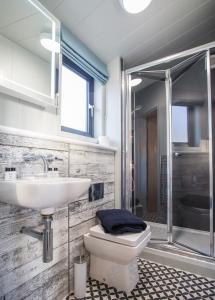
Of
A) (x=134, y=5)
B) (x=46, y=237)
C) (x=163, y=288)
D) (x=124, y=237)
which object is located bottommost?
(x=163, y=288)

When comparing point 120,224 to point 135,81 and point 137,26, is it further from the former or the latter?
point 137,26

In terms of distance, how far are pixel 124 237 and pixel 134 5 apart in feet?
5.60

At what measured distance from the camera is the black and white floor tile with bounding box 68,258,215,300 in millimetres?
1271

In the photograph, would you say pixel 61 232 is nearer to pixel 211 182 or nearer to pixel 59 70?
pixel 59 70

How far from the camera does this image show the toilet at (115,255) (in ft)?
Result: 3.99

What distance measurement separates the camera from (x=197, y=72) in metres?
2.04

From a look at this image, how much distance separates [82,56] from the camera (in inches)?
68.5

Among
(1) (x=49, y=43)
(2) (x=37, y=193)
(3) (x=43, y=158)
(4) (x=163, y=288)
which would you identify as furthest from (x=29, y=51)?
(4) (x=163, y=288)

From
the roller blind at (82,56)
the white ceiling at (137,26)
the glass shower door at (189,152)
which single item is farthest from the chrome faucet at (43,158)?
the glass shower door at (189,152)

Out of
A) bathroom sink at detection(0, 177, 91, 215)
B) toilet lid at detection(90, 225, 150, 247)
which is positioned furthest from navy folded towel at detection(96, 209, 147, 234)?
bathroom sink at detection(0, 177, 91, 215)

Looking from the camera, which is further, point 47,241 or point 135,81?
point 135,81

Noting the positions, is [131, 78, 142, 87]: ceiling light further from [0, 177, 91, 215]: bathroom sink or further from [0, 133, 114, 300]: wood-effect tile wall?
[0, 177, 91, 215]: bathroom sink

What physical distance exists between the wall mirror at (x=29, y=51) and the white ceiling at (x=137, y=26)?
0.16m

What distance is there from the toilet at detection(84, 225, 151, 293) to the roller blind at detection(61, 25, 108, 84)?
142 cm
